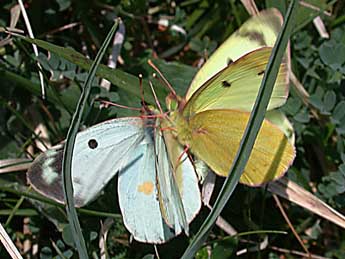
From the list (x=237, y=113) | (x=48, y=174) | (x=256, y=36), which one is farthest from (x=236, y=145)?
(x=48, y=174)

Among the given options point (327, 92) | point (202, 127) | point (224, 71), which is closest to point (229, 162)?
point (202, 127)

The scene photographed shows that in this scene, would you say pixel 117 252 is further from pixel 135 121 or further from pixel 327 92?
pixel 327 92

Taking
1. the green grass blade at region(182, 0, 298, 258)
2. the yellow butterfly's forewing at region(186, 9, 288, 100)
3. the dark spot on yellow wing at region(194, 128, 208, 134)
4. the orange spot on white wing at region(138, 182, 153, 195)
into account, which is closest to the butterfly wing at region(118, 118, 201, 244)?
the orange spot on white wing at region(138, 182, 153, 195)

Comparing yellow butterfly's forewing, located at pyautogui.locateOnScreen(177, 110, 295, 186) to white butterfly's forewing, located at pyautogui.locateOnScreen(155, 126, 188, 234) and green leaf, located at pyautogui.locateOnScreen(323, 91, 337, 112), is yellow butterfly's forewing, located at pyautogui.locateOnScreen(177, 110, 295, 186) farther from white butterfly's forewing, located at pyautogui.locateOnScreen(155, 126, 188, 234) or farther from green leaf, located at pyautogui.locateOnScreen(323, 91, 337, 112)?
green leaf, located at pyautogui.locateOnScreen(323, 91, 337, 112)

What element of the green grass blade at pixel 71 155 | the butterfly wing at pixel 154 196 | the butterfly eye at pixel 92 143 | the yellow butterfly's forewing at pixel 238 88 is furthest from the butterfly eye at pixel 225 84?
the green grass blade at pixel 71 155

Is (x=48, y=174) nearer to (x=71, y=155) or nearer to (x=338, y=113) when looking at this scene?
(x=71, y=155)

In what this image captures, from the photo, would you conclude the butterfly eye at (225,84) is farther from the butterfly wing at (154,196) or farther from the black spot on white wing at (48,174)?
the black spot on white wing at (48,174)
